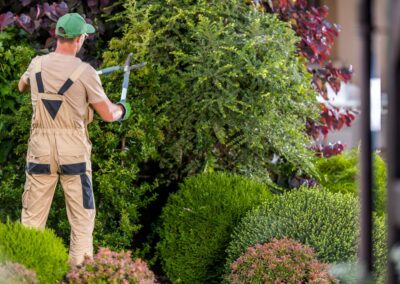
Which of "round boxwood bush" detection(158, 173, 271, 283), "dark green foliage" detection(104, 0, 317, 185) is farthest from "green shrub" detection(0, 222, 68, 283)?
"dark green foliage" detection(104, 0, 317, 185)

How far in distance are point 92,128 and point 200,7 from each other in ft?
4.95

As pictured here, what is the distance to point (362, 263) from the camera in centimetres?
241

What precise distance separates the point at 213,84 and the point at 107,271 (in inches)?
117

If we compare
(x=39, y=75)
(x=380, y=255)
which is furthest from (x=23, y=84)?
(x=380, y=255)

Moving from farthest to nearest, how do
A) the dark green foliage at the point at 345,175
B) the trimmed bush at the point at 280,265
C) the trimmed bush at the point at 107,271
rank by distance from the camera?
1. the dark green foliage at the point at 345,175
2. the trimmed bush at the point at 280,265
3. the trimmed bush at the point at 107,271

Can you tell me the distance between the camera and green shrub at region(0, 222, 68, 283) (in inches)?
199

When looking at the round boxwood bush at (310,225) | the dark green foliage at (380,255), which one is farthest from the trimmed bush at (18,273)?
the dark green foliage at (380,255)

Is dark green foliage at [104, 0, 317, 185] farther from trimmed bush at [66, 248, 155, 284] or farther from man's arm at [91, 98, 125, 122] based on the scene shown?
trimmed bush at [66, 248, 155, 284]

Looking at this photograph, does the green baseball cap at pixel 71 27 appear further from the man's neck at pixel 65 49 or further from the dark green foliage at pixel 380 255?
the dark green foliage at pixel 380 255

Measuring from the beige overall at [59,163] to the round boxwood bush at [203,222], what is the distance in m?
1.13

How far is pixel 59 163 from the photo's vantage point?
6113 millimetres

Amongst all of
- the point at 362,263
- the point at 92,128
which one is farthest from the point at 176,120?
the point at 362,263

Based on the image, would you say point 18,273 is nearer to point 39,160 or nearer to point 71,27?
point 39,160

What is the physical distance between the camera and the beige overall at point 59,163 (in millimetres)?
6090
